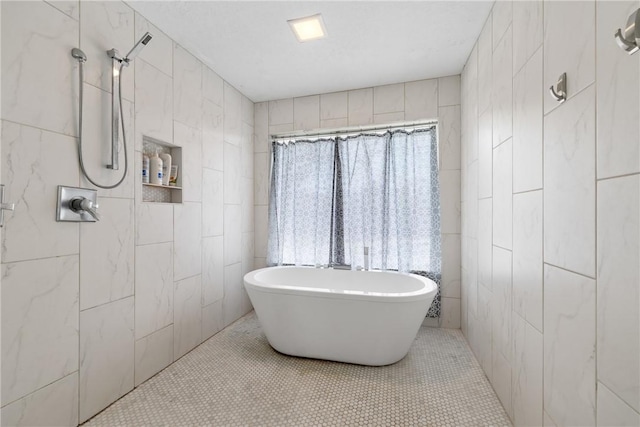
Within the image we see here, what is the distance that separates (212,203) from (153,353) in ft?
4.21

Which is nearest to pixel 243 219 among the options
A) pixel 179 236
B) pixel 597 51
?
pixel 179 236

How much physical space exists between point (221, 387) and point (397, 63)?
2951 mm

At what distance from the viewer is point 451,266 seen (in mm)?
2830

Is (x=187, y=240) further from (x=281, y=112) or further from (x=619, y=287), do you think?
(x=619, y=287)

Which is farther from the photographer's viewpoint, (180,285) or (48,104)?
(180,285)

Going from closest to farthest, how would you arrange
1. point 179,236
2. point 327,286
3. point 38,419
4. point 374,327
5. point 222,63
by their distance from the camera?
point 38,419 < point 374,327 < point 179,236 < point 222,63 < point 327,286

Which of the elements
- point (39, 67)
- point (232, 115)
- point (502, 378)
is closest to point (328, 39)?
point (232, 115)

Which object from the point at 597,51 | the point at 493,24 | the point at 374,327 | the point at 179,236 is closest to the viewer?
the point at 597,51

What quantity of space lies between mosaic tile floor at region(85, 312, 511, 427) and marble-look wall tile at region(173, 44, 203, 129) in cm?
196

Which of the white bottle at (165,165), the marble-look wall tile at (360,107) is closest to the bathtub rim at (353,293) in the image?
the white bottle at (165,165)

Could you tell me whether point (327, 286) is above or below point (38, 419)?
above

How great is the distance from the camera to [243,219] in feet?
10.5

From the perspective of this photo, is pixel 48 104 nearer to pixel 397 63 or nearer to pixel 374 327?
pixel 374 327

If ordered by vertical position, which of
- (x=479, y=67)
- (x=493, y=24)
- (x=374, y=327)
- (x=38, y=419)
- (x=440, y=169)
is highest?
(x=493, y=24)
